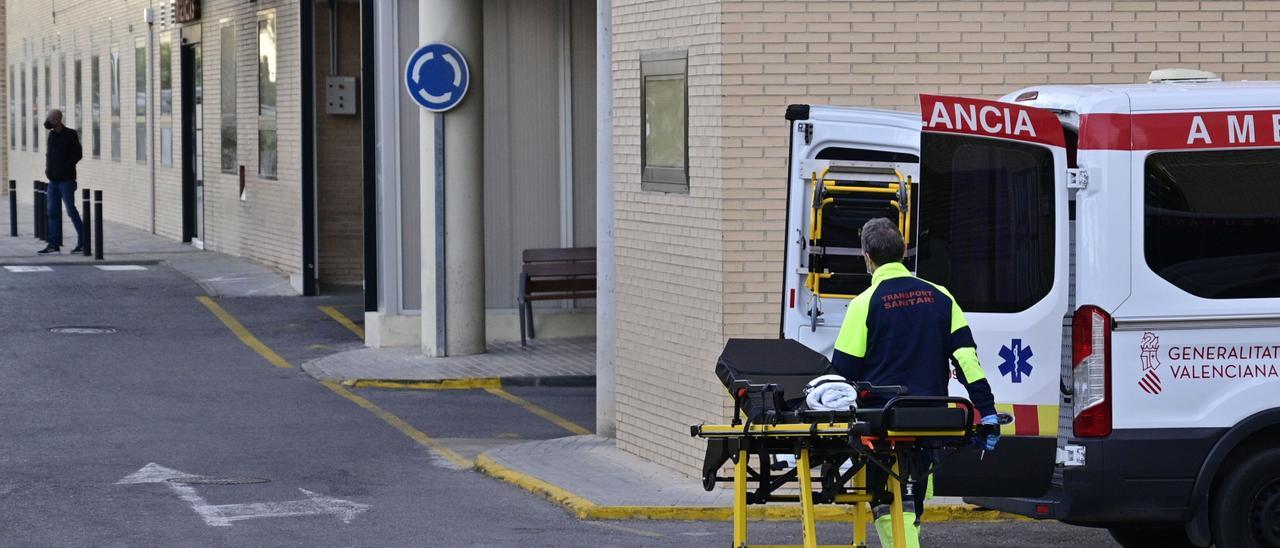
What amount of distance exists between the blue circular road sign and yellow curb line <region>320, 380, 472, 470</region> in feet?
8.21

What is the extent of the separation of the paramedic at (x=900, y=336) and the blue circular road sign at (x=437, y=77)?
916 centimetres

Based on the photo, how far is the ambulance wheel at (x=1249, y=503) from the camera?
7.91m

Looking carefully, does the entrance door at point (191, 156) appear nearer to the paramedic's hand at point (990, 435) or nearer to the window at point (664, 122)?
the window at point (664, 122)

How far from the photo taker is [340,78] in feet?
71.0

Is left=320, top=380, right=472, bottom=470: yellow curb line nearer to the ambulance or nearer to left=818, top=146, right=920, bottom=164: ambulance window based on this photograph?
left=818, top=146, right=920, bottom=164: ambulance window

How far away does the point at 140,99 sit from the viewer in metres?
32.0

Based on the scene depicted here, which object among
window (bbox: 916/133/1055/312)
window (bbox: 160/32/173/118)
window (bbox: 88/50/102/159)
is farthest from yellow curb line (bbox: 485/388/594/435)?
window (bbox: 88/50/102/159)

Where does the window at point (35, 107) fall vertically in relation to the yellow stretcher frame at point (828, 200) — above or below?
above

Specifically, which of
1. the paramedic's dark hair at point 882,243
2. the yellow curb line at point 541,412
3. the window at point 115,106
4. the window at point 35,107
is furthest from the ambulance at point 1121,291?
the window at point 35,107

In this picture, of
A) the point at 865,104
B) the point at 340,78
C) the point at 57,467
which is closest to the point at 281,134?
the point at 340,78

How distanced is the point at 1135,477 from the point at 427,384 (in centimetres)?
839

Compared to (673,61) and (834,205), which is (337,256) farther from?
(834,205)

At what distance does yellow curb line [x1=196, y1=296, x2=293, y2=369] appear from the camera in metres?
16.8

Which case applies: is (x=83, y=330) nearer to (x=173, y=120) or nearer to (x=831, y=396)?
(x=173, y=120)
